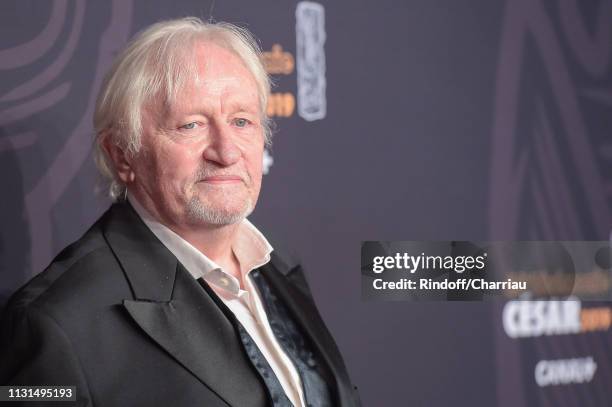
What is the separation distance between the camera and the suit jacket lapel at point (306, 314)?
1.51 meters

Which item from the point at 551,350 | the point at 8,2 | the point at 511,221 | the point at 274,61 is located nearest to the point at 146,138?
the point at 8,2

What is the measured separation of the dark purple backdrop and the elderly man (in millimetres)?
271

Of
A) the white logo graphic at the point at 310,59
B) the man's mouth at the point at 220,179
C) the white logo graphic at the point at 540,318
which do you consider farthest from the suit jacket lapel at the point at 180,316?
the white logo graphic at the point at 540,318

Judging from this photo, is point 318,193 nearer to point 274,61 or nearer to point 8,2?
point 274,61

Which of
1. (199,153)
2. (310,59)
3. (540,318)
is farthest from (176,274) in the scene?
(540,318)

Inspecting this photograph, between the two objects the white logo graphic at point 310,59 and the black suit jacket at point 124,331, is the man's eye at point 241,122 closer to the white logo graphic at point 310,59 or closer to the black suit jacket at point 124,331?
the black suit jacket at point 124,331

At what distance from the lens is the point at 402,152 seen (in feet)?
7.01

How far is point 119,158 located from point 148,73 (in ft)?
0.51

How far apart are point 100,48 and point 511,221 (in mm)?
1111

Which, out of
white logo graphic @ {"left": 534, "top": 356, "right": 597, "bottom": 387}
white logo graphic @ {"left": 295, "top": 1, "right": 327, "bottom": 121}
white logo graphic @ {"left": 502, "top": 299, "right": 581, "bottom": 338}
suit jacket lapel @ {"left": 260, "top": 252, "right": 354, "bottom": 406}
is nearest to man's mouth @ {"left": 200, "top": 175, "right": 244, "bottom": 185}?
suit jacket lapel @ {"left": 260, "top": 252, "right": 354, "bottom": 406}

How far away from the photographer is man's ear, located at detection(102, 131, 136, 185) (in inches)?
57.0

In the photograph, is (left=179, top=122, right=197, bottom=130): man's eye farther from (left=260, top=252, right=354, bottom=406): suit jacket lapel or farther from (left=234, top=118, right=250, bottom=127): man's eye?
(left=260, top=252, right=354, bottom=406): suit jacket lapel

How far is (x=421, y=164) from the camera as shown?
85.3 inches

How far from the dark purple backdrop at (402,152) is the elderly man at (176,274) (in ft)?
0.89
